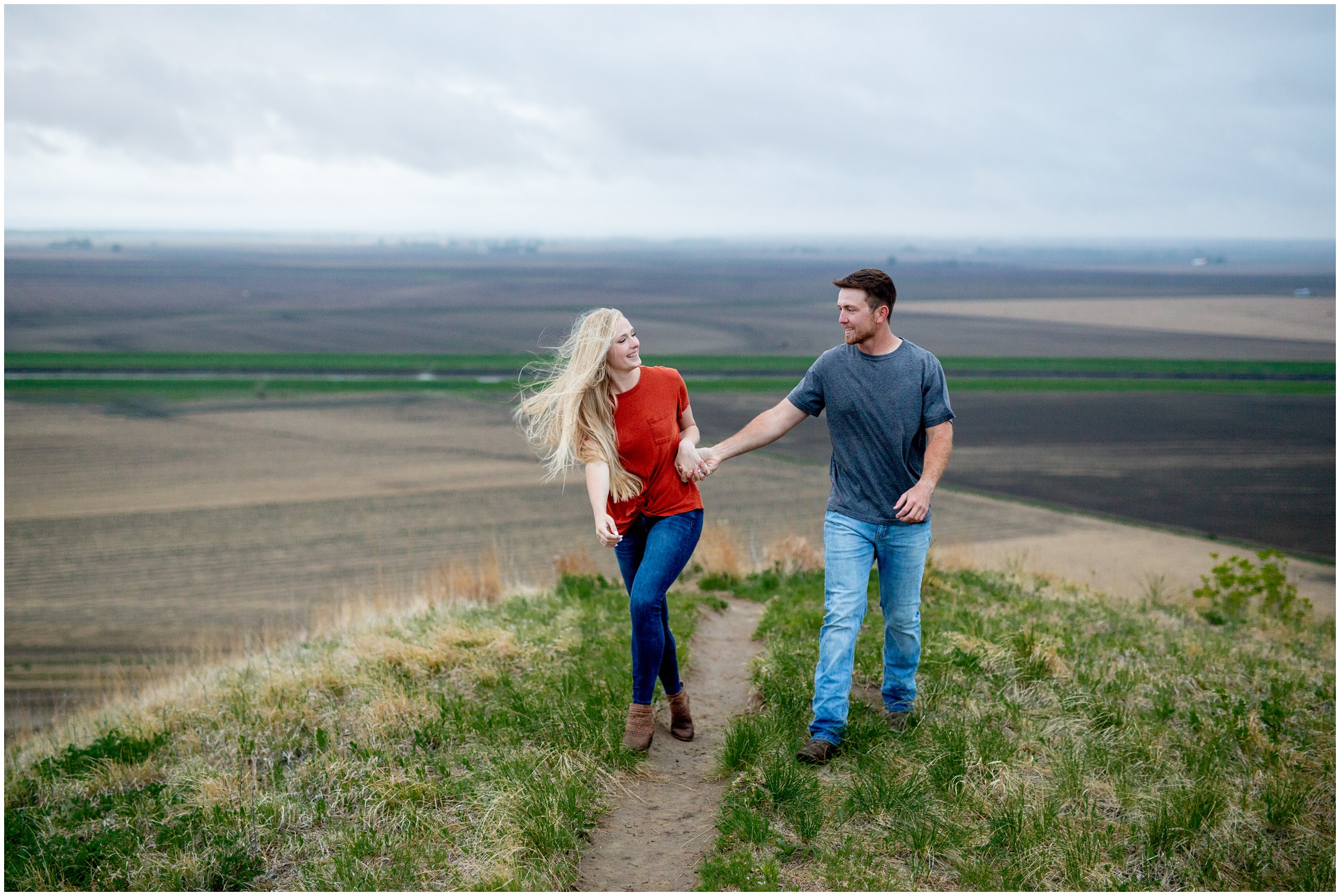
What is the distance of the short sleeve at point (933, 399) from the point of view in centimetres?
459

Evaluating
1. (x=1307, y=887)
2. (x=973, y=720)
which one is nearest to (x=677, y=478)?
(x=973, y=720)

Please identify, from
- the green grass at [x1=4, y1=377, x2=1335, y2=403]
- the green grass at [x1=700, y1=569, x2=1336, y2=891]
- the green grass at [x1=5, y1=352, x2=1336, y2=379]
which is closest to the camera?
the green grass at [x1=700, y1=569, x2=1336, y2=891]

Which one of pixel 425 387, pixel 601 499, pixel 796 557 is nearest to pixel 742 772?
pixel 601 499

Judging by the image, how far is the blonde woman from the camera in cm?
448

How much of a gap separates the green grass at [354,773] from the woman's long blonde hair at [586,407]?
4.41 ft

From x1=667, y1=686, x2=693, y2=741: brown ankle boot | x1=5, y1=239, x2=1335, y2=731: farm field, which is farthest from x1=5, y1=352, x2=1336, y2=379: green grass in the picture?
x1=667, y1=686, x2=693, y2=741: brown ankle boot

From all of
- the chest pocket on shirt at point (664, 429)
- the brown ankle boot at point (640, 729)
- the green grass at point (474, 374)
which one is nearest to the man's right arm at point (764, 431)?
the chest pocket on shirt at point (664, 429)

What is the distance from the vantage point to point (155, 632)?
13.9 meters

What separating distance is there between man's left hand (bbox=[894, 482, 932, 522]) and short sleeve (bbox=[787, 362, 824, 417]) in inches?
22.6

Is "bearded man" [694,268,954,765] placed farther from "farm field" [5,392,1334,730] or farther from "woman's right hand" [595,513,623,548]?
"farm field" [5,392,1334,730]

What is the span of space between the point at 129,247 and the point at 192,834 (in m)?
217

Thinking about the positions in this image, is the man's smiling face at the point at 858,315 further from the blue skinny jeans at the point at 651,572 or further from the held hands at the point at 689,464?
the blue skinny jeans at the point at 651,572

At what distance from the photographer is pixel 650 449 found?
4.61 m

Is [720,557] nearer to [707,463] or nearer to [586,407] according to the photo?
[707,463]
